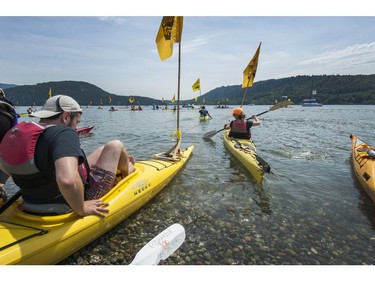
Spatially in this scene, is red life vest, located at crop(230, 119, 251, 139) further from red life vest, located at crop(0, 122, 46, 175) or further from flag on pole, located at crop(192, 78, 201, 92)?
flag on pole, located at crop(192, 78, 201, 92)

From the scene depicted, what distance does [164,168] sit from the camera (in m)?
6.21

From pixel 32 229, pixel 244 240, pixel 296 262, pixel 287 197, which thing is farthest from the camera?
pixel 287 197

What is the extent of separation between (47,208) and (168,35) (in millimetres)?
5506

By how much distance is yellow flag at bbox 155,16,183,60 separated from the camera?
647 cm

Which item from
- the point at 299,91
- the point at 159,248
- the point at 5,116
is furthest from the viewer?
the point at 299,91

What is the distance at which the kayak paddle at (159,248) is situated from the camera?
8.70 feet

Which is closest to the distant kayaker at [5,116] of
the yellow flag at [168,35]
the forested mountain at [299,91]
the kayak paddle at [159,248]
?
the kayak paddle at [159,248]

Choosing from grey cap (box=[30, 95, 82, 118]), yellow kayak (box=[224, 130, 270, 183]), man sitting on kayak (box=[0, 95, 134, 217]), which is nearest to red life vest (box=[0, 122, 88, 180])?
man sitting on kayak (box=[0, 95, 134, 217])

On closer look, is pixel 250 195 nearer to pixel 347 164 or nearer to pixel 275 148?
pixel 347 164

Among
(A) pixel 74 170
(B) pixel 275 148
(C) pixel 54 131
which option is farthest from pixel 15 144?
(B) pixel 275 148

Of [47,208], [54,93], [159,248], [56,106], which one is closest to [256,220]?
[159,248]

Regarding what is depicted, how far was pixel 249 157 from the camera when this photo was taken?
7.58 metres

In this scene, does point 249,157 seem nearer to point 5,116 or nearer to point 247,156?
point 247,156

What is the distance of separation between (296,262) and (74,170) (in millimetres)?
3363
